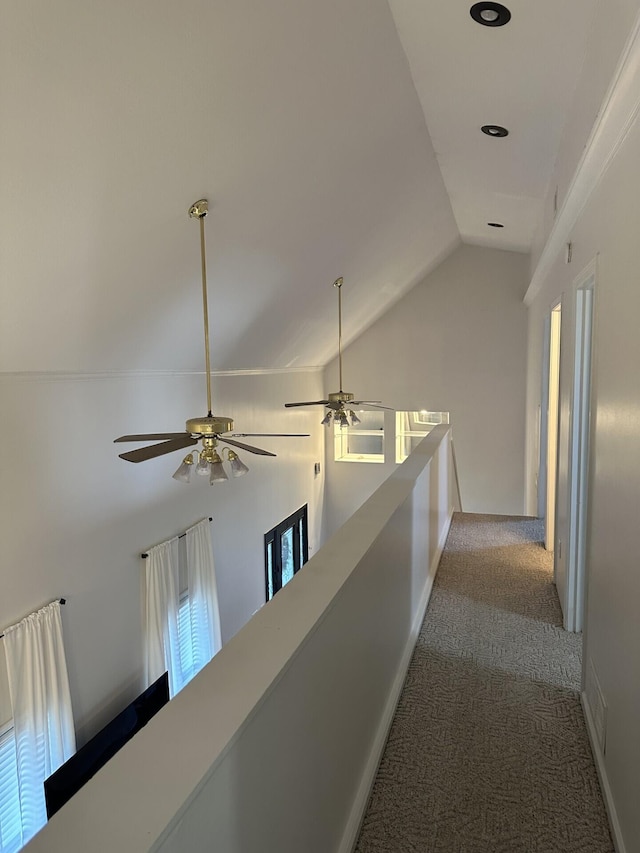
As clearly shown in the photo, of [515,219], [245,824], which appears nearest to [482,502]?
[515,219]

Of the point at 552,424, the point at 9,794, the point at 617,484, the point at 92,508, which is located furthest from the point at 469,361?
the point at 9,794

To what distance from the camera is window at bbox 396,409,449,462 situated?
33.7 feet

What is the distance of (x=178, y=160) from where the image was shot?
2.94 m

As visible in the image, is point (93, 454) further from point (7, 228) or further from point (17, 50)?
point (17, 50)

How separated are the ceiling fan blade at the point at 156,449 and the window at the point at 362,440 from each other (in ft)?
24.3

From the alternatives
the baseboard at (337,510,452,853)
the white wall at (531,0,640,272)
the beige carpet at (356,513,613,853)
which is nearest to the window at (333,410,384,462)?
the beige carpet at (356,513,613,853)

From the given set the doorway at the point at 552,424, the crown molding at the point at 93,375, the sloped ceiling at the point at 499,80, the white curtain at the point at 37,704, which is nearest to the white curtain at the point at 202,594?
the crown molding at the point at 93,375

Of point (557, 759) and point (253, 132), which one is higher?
point (253, 132)

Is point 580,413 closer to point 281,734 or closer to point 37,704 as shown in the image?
point 281,734

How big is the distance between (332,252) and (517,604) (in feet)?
10.8

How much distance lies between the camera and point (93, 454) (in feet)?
14.4

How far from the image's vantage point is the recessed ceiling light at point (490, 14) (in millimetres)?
2570

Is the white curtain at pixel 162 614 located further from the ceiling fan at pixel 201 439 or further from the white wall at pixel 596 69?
the white wall at pixel 596 69

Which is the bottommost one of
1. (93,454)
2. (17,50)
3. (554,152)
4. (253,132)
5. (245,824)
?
(245,824)
